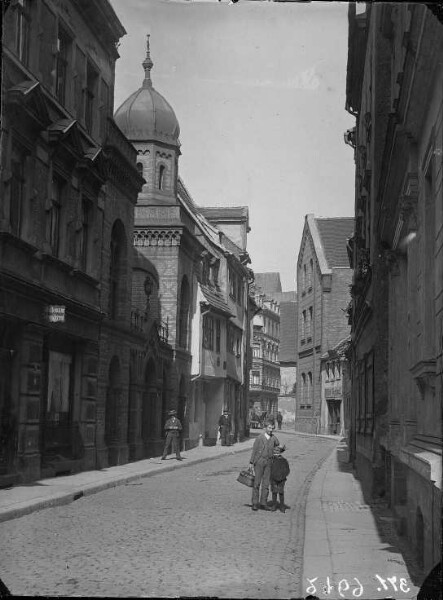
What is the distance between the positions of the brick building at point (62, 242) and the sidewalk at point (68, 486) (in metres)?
0.51

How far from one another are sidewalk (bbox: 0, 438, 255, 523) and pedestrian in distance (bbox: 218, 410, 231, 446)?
384 inches

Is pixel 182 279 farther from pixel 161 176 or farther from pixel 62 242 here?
pixel 62 242

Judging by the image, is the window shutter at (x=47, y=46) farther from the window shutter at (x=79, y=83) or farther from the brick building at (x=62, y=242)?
the window shutter at (x=79, y=83)

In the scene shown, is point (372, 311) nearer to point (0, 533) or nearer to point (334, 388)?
point (0, 533)

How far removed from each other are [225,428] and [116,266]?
45.1 ft

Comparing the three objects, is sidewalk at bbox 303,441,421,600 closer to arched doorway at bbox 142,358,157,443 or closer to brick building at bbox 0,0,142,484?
brick building at bbox 0,0,142,484

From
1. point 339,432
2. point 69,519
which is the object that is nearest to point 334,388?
point 339,432

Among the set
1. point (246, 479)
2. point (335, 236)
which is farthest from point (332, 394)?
point (246, 479)

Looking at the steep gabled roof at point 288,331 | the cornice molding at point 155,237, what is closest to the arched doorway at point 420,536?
the cornice molding at point 155,237

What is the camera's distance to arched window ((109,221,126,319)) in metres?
25.3

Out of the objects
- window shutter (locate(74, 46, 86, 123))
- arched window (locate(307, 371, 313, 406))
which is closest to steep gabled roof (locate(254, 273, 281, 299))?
arched window (locate(307, 371, 313, 406))

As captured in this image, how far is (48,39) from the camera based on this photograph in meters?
18.4

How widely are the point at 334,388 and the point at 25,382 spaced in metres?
33.7

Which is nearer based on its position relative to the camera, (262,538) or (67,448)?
(262,538)
